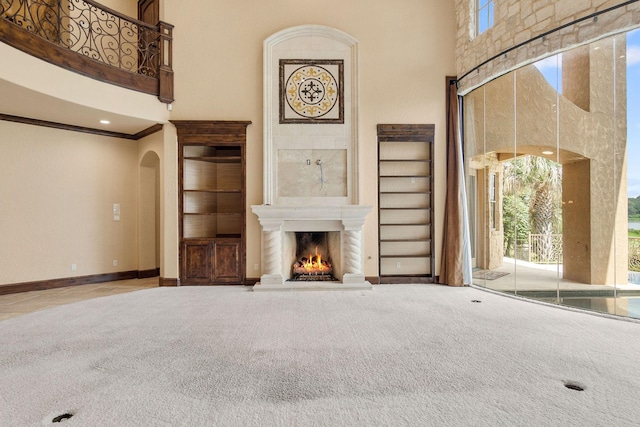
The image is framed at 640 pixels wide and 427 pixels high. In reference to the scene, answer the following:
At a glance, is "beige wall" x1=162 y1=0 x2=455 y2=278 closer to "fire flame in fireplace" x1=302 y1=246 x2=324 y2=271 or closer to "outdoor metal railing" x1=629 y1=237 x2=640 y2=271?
"fire flame in fireplace" x1=302 y1=246 x2=324 y2=271

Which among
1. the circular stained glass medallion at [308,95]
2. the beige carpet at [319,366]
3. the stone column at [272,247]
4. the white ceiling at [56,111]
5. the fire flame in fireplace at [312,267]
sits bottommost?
the beige carpet at [319,366]

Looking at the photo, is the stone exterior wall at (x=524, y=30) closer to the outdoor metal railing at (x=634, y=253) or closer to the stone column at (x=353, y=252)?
the outdoor metal railing at (x=634, y=253)

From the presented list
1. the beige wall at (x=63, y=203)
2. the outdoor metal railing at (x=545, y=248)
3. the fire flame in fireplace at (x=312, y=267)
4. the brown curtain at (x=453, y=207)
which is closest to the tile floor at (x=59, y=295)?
the beige wall at (x=63, y=203)

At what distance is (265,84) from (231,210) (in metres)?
2.36

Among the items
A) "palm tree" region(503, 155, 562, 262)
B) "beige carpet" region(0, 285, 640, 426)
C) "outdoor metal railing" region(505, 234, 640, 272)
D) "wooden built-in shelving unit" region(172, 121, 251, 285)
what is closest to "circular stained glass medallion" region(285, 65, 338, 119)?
"wooden built-in shelving unit" region(172, 121, 251, 285)

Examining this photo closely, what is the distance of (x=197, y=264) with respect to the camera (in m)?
5.59

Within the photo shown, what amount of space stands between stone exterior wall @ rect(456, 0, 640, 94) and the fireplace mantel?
2809mm

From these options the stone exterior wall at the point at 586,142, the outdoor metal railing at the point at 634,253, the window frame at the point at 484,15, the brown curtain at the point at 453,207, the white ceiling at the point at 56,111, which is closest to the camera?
the outdoor metal railing at the point at 634,253

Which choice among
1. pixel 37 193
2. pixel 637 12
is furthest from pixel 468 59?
pixel 37 193

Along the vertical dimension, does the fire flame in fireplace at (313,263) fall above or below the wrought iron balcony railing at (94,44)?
below

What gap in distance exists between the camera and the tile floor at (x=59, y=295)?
4.31 meters

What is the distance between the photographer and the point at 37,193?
545cm

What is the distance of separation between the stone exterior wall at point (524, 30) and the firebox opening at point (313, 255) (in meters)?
3.63

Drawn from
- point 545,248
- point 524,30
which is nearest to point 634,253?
point 545,248
